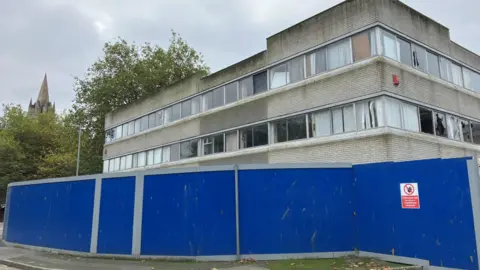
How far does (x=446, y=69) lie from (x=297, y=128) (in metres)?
7.66

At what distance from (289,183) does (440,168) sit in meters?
3.58

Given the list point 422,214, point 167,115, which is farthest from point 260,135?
point 422,214

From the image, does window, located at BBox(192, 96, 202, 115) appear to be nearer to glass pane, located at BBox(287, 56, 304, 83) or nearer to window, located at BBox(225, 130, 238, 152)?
window, located at BBox(225, 130, 238, 152)

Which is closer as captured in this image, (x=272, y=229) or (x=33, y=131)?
(x=272, y=229)

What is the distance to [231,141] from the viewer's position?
2020 cm

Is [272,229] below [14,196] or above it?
below

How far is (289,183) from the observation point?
9750mm

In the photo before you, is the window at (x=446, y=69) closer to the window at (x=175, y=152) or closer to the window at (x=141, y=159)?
the window at (x=175, y=152)

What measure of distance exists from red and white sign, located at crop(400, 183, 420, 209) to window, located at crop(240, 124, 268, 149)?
383 inches

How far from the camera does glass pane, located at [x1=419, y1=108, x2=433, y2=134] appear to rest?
49.5 ft

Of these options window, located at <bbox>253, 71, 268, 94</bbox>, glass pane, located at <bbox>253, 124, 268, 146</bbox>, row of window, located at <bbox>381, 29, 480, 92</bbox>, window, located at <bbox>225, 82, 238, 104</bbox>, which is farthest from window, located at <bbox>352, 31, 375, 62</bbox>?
window, located at <bbox>225, 82, 238, 104</bbox>

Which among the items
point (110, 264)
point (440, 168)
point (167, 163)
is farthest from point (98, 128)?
point (440, 168)

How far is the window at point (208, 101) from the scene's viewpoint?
22.3 meters

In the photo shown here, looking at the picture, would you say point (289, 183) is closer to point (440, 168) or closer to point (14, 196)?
point (440, 168)
